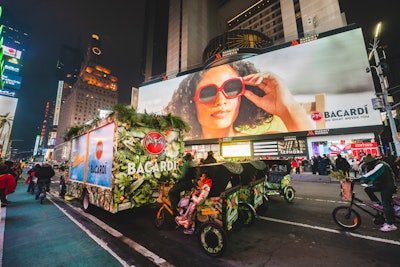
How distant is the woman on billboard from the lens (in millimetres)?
30125

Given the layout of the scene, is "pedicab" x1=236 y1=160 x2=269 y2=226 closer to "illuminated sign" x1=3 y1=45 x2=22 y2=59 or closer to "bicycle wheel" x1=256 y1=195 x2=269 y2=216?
"bicycle wheel" x1=256 y1=195 x2=269 y2=216

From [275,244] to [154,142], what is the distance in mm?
4632

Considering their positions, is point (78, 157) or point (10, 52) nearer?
point (78, 157)

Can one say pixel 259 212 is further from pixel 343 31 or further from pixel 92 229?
pixel 343 31

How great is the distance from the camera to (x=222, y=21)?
79875 mm

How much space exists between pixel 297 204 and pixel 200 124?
107 ft

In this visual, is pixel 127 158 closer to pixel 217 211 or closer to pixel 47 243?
pixel 47 243

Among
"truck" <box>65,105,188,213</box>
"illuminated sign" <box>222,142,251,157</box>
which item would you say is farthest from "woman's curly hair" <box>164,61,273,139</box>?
"truck" <box>65,105,188,213</box>

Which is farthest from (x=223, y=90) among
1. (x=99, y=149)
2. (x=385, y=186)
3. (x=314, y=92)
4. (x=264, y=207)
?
(x=385, y=186)

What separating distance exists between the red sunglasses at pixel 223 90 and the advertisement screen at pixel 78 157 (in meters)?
31.2

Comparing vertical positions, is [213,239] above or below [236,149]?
below

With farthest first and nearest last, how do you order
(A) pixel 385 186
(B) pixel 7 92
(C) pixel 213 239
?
(B) pixel 7 92
(A) pixel 385 186
(C) pixel 213 239

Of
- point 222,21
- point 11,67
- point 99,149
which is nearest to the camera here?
point 99,149

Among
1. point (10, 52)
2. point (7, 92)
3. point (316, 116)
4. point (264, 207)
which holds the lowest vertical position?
point (264, 207)
